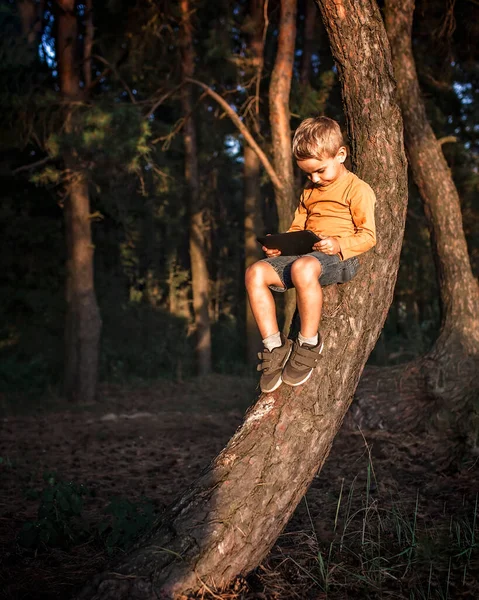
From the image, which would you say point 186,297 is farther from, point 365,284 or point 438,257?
point 365,284

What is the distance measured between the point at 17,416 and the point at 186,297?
10.5 metres

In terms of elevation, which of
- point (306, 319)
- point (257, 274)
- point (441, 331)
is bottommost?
point (441, 331)

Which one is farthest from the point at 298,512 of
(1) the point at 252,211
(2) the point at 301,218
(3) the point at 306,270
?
(1) the point at 252,211

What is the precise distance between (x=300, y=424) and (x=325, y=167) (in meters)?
1.51

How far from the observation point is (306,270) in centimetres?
318

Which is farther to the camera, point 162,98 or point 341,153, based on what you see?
point 162,98

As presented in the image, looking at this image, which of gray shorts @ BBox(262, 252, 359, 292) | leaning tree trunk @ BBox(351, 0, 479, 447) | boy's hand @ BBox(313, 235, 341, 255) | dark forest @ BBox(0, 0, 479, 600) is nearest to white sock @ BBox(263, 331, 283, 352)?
dark forest @ BBox(0, 0, 479, 600)

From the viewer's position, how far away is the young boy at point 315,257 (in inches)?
127

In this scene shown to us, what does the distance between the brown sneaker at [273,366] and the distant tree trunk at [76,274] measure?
928 centimetres

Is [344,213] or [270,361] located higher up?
[344,213]

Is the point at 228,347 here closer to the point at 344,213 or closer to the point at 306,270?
the point at 344,213

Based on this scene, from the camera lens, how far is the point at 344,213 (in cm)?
349

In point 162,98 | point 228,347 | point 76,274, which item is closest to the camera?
point 162,98

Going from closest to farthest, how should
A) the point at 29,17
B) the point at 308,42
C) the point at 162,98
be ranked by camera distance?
1. the point at 162,98
2. the point at 29,17
3. the point at 308,42
